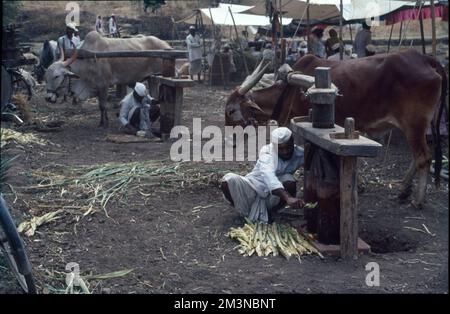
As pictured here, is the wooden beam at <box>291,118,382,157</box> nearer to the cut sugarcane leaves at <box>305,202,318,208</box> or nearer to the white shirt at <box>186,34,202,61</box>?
the cut sugarcane leaves at <box>305,202,318,208</box>

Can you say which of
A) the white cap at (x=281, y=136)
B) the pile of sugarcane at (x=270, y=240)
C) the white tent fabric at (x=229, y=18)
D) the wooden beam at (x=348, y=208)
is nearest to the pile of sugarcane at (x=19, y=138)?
the pile of sugarcane at (x=270, y=240)

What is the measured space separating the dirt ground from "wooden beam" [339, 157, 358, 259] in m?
0.12

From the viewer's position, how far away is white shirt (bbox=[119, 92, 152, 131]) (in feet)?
33.2

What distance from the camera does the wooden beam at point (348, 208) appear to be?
499cm

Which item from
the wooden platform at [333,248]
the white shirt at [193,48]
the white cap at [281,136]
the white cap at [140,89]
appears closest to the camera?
the wooden platform at [333,248]

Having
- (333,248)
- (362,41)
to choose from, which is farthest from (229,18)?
(333,248)

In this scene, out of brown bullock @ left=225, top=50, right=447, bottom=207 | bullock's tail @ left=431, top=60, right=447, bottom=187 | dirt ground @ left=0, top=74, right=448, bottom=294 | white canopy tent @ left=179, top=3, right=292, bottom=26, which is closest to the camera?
dirt ground @ left=0, top=74, right=448, bottom=294

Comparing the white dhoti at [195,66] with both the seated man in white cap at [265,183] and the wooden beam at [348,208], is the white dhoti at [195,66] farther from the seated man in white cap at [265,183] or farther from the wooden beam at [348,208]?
the wooden beam at [348,208]

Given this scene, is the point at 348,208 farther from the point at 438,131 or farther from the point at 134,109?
the point at 134,109

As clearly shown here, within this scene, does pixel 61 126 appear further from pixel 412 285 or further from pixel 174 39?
pixel 174 39

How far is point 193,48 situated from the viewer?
61.9ft

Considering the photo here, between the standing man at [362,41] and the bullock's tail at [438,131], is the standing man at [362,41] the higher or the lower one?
the higher one

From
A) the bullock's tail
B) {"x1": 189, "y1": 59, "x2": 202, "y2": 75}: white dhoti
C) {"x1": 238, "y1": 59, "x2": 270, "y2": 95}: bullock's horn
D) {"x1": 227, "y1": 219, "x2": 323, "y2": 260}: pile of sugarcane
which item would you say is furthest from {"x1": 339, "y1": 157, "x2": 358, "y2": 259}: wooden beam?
{"x1": 189, "y1": 59, "x2": 202, "y2": 75}: white dhoti

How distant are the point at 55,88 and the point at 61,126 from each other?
0.75 metres
